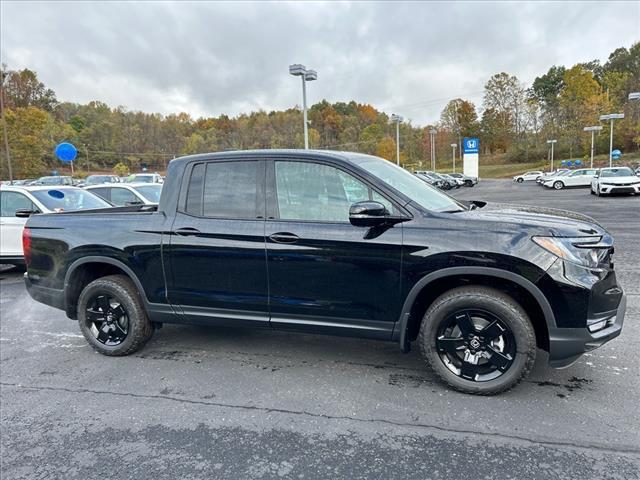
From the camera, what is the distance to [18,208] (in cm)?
797

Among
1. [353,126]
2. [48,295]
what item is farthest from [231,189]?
[353,126]

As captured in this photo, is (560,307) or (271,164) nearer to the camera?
(560,307)

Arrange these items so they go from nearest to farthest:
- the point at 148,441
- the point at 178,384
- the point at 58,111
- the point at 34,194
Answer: the point at 148,441 < the point at 178,384 < the point at 34,194 < the point at 58,111

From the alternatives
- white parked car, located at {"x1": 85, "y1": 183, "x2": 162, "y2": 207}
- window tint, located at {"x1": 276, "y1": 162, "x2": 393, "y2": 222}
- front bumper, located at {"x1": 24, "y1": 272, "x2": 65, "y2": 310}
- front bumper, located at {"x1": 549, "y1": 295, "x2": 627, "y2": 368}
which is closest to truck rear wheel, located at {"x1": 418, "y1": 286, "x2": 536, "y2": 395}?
front bumper, located at {"x1": 549, "y1": 295, "x2": 627, "y2": 368}

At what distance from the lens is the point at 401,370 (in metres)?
3.73

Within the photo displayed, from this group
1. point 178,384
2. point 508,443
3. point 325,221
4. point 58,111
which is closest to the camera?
point 508,443

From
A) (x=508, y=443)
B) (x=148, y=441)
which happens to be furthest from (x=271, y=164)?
(x=508, y=443)

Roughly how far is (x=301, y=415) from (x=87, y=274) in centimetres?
270

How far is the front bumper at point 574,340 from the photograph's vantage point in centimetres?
300

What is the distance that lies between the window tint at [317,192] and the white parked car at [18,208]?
6.00 m

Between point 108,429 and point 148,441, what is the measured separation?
373 mm

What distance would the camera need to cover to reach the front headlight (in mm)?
2982

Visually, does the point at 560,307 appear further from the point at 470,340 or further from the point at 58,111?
the point at 58,111

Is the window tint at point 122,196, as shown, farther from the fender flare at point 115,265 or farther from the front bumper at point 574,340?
the front bumper at point 574,340
